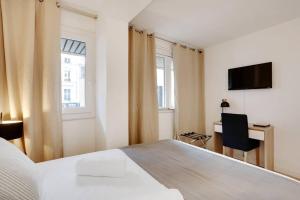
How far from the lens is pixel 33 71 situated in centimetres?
180

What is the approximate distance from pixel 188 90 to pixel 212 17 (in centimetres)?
144

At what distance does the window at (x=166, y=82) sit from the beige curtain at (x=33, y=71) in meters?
1.85

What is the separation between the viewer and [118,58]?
2.19 meters

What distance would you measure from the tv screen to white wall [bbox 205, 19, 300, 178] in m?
0.10

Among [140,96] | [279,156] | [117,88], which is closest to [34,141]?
[117,88]

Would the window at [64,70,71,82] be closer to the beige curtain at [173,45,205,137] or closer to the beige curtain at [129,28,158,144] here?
the beige curtain at [129,28,158,144]

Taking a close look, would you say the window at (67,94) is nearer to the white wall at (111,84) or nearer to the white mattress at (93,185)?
the white wall at (111,84)

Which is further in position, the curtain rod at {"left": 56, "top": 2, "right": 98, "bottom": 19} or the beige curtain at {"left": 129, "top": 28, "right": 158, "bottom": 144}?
the beige curtain at {"left": 129, "top": 28, "right": 158, "bottom": 144}

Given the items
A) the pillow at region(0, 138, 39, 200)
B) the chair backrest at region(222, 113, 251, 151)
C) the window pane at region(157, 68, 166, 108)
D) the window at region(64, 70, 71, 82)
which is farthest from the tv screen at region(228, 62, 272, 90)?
the pillow at region(0, 138, 39, 200)

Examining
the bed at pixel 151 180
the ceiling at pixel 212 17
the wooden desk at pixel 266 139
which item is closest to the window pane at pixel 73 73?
the ceiling at pixel 212 17

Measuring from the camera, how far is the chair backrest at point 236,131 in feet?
7.88

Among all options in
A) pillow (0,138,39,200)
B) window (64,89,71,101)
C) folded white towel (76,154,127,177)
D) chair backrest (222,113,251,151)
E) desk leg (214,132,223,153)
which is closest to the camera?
pillow (0,138,39,200)

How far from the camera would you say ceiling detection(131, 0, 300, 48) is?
2.02 m

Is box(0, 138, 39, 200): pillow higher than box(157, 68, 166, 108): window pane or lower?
lower
